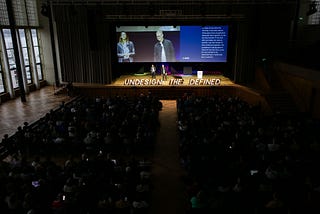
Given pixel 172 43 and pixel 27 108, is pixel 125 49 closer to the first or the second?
pixel 172 43

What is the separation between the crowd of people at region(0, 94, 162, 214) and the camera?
655 centimetres

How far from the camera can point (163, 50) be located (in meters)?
21.4

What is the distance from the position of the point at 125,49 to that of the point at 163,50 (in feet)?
9.28

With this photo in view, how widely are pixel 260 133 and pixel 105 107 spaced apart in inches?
285

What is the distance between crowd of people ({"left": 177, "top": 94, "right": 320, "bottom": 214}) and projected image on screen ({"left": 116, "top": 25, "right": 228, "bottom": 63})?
8.75 metres

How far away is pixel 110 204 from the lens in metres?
6.38

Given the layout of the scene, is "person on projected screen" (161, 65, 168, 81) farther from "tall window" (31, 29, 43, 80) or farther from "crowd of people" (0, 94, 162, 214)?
"tall window" (31, 29, 43, 80)

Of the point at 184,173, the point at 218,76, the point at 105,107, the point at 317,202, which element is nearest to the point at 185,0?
the point at 218,76

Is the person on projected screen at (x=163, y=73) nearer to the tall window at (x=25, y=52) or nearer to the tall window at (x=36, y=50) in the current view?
the tall window at (x=36, y=50)

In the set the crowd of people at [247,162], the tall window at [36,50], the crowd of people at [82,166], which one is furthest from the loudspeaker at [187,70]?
the tall window at [36,50]

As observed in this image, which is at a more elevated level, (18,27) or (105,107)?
(18,27)

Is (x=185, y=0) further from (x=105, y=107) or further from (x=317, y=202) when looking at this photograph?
(x=317, y=202)

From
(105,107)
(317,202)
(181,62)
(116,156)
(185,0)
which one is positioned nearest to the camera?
(317,202)

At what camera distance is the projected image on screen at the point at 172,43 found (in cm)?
2108
